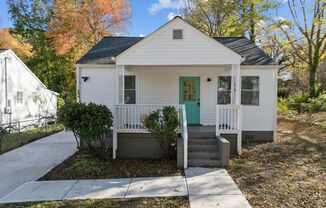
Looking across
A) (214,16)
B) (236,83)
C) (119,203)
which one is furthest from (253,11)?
(119,203)

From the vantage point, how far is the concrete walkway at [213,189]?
5.01 meters

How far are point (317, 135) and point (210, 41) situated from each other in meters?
6.51

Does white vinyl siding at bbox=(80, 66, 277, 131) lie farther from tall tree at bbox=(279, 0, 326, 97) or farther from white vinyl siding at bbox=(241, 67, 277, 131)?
tall tree at bbox=(279, 0, 326, 97)

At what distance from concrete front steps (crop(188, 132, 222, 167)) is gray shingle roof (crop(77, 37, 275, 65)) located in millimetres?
3373

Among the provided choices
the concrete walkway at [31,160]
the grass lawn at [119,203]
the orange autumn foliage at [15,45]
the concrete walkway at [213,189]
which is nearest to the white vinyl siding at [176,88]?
the concrete walkway at [31,160]

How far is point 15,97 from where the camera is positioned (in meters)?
17.8

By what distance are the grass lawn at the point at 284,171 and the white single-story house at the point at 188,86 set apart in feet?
2.61

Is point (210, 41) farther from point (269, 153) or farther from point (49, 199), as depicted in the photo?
point (49, 199)

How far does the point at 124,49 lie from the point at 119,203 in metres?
7.66

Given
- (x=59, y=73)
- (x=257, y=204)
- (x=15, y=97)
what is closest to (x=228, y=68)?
(x=257, y=204)

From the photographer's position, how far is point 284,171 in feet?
22.5

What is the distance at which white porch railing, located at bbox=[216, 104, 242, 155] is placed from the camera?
862cm

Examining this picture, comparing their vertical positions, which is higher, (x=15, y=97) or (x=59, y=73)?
(x=59, y=73)

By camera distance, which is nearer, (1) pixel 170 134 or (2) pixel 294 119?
(1) pixel 170 134
